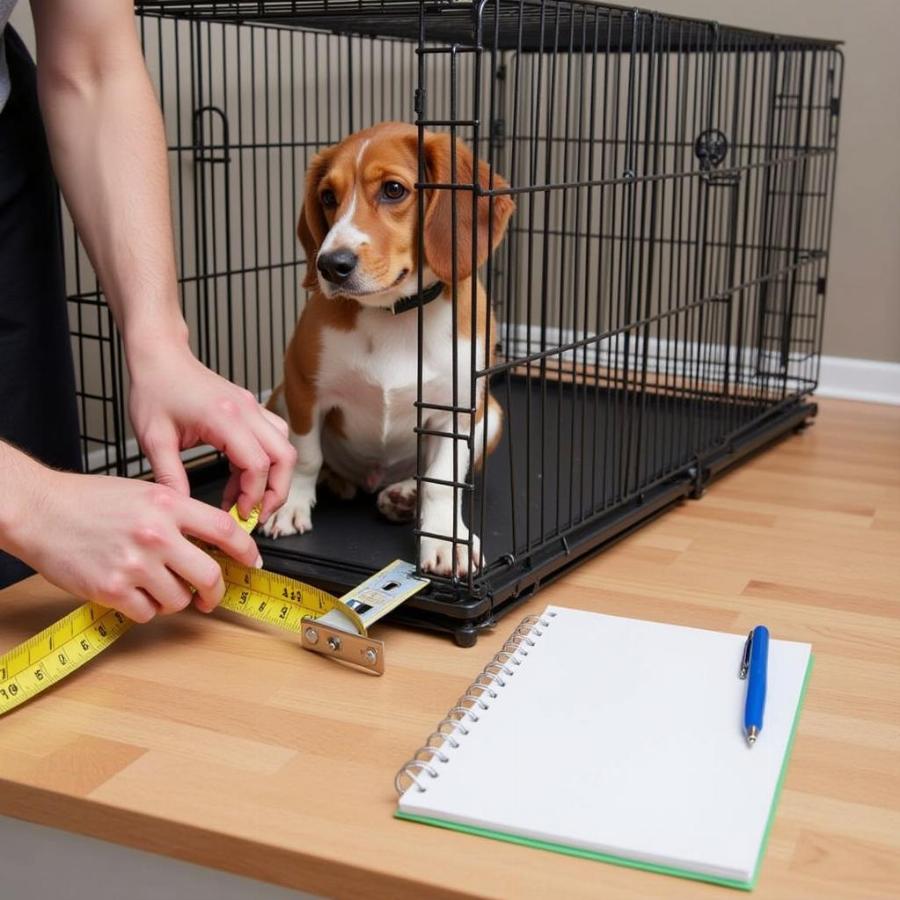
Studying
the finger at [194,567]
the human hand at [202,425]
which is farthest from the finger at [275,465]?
the finger at [194,567]

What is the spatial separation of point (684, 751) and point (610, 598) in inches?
18.2

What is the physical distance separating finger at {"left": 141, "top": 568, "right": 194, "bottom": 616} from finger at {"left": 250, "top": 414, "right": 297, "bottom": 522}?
0.15 m

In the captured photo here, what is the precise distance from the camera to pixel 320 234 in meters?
1.66

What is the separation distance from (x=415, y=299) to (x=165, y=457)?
471 millimetres

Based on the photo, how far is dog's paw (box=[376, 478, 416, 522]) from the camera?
167cm

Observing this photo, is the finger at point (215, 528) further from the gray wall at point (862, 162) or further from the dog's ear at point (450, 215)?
the gray wall at point (862, 162)

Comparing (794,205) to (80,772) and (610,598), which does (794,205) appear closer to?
(610,598)

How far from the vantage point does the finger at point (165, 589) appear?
3.78 ft

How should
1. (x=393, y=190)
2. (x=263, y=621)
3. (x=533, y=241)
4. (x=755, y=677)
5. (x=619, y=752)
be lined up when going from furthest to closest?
(x=533, y=241) < (x=393, y=190) < (x=263, y=621) < (x=755, y=677) < (x=619, y=752)

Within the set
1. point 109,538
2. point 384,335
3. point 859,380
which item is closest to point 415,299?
point 384,335

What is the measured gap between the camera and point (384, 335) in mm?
1621

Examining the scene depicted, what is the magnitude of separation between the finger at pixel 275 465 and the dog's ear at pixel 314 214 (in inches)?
15.8

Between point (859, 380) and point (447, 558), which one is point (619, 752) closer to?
point (447, 558)

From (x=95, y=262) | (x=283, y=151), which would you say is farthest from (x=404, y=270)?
(x=283, y=151)
